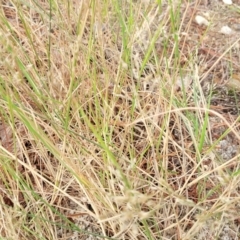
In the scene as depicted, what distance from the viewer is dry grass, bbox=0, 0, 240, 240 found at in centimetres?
91

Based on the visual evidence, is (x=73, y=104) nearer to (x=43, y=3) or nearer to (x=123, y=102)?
(x=123, y=102)

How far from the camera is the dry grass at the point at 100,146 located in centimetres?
91

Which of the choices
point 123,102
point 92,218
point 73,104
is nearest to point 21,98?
point 73,104

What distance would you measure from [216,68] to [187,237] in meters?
0.60

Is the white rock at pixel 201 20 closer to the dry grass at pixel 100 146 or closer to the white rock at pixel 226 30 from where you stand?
the white rock at pixel 226 30

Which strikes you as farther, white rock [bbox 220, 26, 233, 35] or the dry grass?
white rock [bbox 220, 26, 233, 35]

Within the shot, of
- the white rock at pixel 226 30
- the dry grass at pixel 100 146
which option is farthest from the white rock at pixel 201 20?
the dry grass at pixel 100 146

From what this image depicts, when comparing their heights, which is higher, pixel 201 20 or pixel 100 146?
pixel 201 20

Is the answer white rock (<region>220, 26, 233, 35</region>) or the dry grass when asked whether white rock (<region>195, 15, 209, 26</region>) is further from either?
the dry grass

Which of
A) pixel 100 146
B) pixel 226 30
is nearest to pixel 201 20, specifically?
pixel 226 30

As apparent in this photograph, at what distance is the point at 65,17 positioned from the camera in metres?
1.24

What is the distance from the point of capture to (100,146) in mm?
926

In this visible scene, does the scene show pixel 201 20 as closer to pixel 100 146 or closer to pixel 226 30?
pixel 226 30

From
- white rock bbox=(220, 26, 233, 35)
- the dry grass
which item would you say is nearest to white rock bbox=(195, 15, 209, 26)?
white rock bbox=(220, 26, 233, 35)
